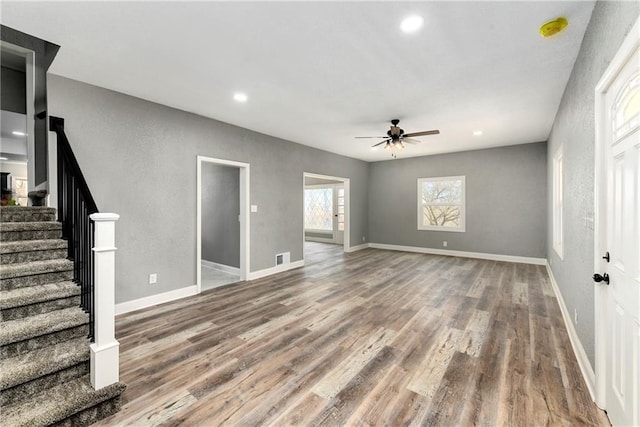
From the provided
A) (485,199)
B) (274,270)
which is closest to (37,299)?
(274,270)

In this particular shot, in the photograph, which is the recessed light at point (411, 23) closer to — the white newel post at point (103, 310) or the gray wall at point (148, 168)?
the white newel post at point (103, 310)

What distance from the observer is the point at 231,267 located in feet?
17.7

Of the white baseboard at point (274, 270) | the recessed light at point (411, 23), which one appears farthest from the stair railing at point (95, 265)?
the white baseboard at point (274, 270)

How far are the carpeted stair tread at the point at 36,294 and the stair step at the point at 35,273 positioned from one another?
0.05 meters

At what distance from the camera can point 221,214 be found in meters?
5.55

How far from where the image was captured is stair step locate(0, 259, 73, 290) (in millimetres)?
2062

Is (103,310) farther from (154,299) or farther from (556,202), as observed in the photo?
(556,202)

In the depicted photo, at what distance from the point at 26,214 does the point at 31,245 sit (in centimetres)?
59

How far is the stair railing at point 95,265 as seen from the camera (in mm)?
1771

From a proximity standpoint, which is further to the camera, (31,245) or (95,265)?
(31,245)

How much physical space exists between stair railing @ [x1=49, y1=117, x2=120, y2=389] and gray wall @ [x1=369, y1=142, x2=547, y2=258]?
23.5 ft

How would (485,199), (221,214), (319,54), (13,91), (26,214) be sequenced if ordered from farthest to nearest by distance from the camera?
A: (485,199) → (221,214) → (13,91) → (26,214) → (319,54)

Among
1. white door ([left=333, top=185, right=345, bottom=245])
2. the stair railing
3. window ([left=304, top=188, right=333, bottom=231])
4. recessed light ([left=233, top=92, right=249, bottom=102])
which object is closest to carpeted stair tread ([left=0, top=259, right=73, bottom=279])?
the stair railing

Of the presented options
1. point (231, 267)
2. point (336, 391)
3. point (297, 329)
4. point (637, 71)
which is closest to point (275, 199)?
point (231, 267)
